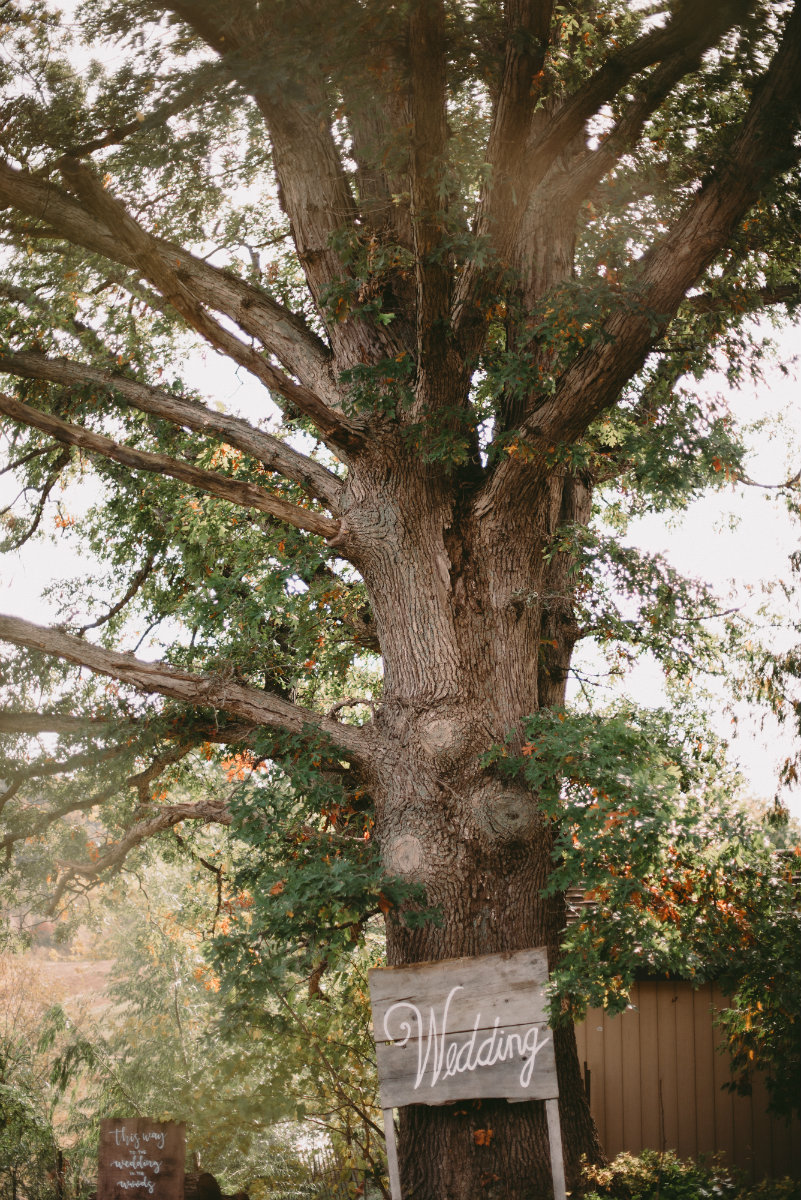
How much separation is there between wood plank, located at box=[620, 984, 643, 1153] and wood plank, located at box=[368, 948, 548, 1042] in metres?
4.64

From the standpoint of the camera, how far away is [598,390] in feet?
20.3

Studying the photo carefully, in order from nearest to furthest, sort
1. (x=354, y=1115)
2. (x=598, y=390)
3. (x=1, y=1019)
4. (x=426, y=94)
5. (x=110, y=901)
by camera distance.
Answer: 1. (x=426, y=94)
2. (x=598, y=390)
3. (x=354, y=1115)
4. (x=110, y=901)
5. (x=1, y=1019)

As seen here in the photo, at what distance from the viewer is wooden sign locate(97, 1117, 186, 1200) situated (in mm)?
6625

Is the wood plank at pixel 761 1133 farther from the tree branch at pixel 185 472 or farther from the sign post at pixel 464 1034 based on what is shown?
the tree branch at pixel 185 472

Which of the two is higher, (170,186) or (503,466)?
(170,186)

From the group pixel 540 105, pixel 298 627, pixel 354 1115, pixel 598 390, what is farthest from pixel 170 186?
pixel 354 1115

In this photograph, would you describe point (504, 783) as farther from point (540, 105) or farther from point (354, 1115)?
point (540, 105)

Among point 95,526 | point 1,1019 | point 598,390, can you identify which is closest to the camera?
point 598,390

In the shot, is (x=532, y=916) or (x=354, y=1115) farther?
(x=354, y=1115)

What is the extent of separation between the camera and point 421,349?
629 cm

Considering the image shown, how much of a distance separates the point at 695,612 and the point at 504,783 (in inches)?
101

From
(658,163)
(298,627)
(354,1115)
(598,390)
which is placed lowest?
(354,1115)

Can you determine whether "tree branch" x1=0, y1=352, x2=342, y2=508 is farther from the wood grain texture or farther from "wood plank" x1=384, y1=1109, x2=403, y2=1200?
"wood plank" x1=384, y1=1109, x2=403, y2=1200

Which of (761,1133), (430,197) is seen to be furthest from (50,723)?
(761,1133)
